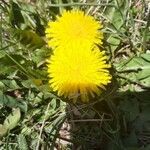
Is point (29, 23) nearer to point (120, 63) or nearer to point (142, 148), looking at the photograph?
point (120, 63)

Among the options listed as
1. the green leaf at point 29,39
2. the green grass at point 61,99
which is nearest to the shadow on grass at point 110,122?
the green grass at point 61,99

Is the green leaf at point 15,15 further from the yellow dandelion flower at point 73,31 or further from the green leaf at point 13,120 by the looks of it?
the green leaf at point 13,120

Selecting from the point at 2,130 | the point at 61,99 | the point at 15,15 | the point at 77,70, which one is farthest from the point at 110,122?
the point at 15,15

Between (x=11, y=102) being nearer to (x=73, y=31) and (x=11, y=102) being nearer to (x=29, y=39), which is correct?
(x=29, y=39)

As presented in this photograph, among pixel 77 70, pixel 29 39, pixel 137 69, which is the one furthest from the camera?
pixel 137 69

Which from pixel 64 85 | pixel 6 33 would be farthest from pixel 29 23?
pixel 64 85

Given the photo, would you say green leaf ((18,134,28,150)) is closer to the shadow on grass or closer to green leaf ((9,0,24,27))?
the shadow on grass
